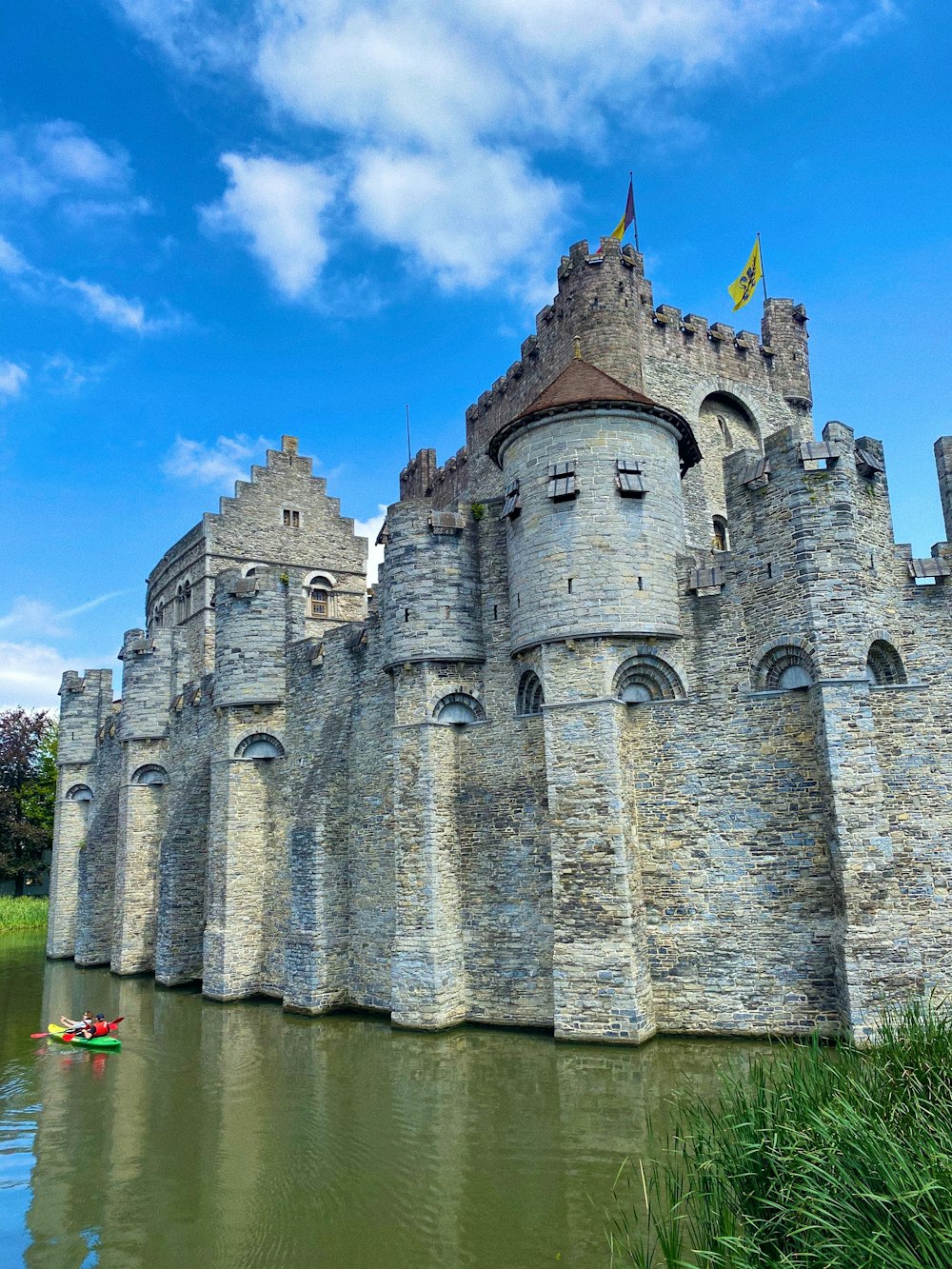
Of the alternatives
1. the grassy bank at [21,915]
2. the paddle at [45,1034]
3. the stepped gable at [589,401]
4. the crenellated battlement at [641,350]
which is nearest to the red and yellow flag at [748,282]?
the crenellated battlement at [641,350]

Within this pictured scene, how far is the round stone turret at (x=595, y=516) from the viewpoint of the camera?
1598cm

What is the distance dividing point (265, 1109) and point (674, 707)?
9.14 meters

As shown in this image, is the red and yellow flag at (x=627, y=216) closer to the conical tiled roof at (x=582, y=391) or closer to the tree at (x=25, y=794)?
the conical tiled roof at (x=582, y=391)

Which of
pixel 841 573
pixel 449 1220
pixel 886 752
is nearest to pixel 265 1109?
pixel 449 1220

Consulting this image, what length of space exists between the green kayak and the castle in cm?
374

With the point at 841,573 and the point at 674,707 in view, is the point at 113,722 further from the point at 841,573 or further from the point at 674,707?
the point at 841,573

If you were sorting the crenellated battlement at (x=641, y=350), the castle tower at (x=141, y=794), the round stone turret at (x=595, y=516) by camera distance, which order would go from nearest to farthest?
the round stone turret at (x=595, y=516)
the crenellated battlement at (x=641, y=350)
the castle tower at (x=141, y=794)

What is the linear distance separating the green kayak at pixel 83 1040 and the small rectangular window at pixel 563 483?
44.3ft

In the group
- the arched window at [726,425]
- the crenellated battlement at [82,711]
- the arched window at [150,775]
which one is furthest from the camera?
the crenellated battlement at [82,711]

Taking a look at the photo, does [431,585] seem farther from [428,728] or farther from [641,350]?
[641,350]

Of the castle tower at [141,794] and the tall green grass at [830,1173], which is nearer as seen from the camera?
the tall green grass at [830,1173]

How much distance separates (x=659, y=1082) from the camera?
40.8 ft

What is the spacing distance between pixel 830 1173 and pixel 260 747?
18.5m

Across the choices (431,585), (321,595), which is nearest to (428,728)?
(431,585)
